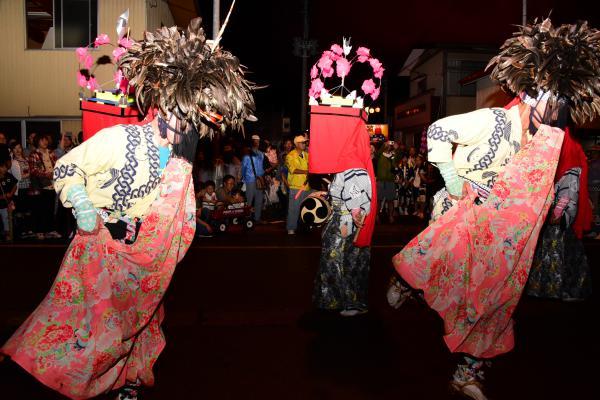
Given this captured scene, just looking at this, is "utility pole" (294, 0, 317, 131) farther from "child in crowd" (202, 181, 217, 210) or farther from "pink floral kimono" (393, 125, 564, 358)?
"pink floral kimono" (393, 125, 564, 358)

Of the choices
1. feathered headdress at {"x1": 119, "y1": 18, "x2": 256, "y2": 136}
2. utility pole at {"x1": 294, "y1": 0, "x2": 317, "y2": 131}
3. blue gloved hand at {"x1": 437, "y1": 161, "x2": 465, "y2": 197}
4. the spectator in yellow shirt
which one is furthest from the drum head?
utility pole at {"x1": 294, "y1": 0, "x2": 317, "y2": 131}

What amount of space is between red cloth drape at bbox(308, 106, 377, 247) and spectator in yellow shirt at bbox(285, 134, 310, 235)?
528 cm

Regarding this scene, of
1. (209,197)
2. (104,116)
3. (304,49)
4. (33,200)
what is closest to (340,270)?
(104,116)

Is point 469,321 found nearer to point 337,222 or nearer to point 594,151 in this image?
point 337,222

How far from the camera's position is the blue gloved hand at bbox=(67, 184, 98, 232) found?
3.02m

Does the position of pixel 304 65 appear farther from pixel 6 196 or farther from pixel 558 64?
pixel 558 64

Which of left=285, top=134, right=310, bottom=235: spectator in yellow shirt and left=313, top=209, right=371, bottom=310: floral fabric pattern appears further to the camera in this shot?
left=285, top=134, right=310, bottom=235: spectator in yellow shirt

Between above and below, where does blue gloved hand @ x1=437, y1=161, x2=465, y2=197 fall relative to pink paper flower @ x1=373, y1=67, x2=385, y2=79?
below

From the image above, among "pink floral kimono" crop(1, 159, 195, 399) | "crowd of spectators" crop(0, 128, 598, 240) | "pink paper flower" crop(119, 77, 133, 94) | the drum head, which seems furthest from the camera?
"crowd of spectators" crop(0, 128, 598, 240)

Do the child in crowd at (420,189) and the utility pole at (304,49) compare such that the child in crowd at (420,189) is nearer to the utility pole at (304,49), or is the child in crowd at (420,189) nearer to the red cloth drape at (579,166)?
the utility pole at (304,49)

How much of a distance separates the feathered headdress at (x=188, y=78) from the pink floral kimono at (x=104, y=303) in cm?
32

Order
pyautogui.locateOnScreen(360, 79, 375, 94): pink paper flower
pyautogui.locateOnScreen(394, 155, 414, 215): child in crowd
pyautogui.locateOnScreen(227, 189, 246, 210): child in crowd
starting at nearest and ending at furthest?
1. pyautogui.locateOnScreen(360, 79, 375, 94): pink paper flower
2. pyautogui.locateOnScreen(227, 189, 246, 210): child in crowd
3. pyautogui.locateOnScreen(394, 155, 414, 215): child in crowd

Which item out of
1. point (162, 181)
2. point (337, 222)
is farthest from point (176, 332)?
point (162, 181)

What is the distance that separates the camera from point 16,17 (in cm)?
1505
